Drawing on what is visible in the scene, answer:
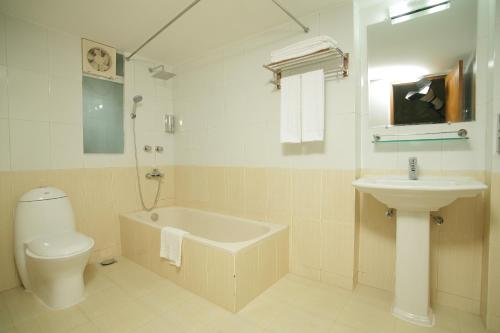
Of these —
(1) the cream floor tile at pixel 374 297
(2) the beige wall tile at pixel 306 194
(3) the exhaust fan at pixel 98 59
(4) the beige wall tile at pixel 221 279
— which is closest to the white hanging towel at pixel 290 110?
(2) the beige wall tile at pixel 306 194

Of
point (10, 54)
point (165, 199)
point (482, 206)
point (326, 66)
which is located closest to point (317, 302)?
point (482, 206)

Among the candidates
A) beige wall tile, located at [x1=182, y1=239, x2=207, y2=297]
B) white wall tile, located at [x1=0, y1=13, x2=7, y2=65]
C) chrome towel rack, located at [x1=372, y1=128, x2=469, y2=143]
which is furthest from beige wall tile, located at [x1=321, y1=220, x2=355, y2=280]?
white wall tile, located at [x1=0, y1=13, x2=7, y2=65]

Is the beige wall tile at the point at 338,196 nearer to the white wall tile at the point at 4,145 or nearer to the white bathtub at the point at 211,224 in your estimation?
the white bathtub at the point at 211,224

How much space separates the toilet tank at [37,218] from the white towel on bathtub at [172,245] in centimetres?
78

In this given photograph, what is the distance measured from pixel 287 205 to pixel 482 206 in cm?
128

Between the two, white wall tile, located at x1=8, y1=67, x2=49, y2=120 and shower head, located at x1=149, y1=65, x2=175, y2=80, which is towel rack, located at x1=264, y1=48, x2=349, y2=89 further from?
white wall tile, located at x1=8, y1=67, x2=49, y2=120

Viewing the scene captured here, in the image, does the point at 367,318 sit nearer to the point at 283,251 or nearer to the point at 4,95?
the point at 283,251

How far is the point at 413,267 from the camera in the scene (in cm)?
149

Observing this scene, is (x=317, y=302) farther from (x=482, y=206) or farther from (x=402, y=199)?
(x=482, y=206)

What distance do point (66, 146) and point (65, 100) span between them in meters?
0.41

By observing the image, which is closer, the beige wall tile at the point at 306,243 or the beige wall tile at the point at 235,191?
the beige wall tile at the point at 306,243

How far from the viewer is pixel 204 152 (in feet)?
8.98

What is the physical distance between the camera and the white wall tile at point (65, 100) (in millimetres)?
2107

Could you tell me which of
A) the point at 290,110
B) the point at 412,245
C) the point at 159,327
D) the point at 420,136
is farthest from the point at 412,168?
the point at 159,327
